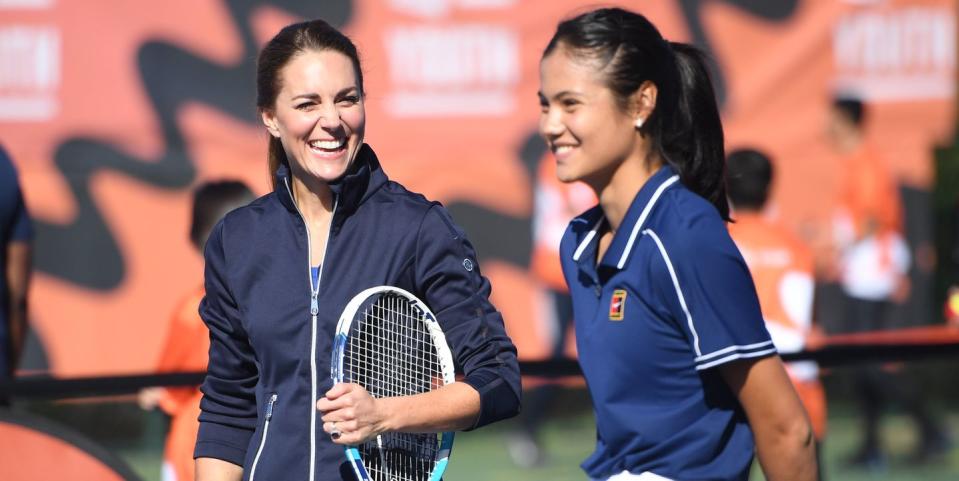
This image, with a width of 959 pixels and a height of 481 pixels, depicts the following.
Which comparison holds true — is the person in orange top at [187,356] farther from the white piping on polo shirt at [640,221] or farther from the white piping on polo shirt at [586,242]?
the white piping on polo shirt at [640,221]

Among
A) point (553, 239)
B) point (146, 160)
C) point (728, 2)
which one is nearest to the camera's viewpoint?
point (146, 160)

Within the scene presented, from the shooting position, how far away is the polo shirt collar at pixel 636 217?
2701 mm

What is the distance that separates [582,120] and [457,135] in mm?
5292

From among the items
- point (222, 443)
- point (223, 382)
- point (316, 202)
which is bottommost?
point (222, 443)

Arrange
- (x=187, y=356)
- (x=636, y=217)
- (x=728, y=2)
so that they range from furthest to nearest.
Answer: (x=728, y=2) < (x=187, y=356) < (x=636, y=217)

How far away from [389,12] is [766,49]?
2258mm

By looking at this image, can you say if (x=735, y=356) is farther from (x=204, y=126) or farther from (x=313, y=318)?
(x=204, y=126)

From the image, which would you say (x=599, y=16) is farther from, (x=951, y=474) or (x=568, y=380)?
(x=951, y=474)

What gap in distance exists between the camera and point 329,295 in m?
2.56

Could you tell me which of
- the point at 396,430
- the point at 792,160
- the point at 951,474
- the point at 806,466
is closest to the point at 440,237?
the point at 396,430

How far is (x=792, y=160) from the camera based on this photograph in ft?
27.3

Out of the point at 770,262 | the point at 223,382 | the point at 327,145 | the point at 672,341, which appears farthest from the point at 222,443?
the point at 770,262

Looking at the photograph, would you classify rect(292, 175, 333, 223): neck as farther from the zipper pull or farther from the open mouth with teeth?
the zipper pull

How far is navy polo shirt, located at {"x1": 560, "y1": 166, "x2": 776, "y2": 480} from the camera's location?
2.55 m
